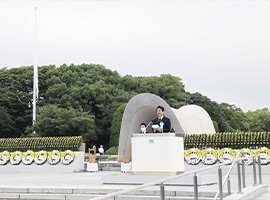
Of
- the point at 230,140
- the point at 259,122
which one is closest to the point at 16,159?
the point at 230,140

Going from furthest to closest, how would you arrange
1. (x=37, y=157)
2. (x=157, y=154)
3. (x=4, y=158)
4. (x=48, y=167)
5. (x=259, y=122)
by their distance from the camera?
1. (x=259, y=122)
2. (x=4, y=158)
3. (x=37, y=157)
4. (x=48, y=167)
5. (x=157, y=154)

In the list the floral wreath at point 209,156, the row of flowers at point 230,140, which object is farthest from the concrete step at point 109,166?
the floral wreath at point 209,156

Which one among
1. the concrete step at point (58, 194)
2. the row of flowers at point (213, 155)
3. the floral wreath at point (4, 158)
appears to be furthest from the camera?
the floral wreath at point (4, 158)

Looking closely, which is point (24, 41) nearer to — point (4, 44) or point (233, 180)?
point (4, 44)

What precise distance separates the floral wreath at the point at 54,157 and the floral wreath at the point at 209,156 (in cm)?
726

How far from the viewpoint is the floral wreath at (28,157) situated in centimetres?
2102

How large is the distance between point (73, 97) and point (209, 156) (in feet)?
92.4

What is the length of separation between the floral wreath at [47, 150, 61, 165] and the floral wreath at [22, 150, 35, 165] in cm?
98

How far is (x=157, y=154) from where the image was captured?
1105 cm

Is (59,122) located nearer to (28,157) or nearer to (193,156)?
(28,157)

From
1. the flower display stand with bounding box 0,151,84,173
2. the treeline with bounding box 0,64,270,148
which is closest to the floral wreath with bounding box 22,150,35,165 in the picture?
the flower display stand with bounding box 0,151,84,173

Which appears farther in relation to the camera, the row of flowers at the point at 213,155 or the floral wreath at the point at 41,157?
the floral wreath at the point at 41,157

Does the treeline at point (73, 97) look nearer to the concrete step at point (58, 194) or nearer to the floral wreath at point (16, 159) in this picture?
→ the floral wreath at point (16, 159)

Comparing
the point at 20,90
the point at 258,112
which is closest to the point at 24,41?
the point at 20,90
